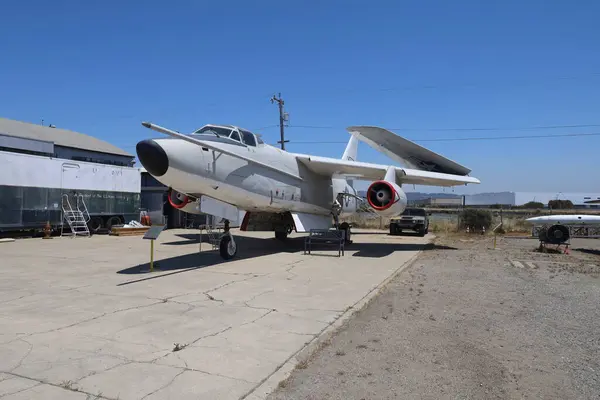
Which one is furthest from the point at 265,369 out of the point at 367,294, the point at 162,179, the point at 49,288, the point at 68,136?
the point at 68,136

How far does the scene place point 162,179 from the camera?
33.7ft

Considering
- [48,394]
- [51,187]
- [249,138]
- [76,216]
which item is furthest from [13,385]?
[76,216]

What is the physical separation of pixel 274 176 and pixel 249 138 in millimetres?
1567

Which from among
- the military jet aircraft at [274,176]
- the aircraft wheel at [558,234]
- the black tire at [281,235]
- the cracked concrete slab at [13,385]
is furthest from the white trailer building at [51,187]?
the aircraft wheel at [558,234]

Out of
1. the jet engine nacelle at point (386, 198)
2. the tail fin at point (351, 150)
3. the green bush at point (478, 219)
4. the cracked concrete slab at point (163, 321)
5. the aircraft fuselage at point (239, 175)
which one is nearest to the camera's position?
the cracked concrete slab at point (163, 321)

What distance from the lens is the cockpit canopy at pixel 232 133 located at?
11909 millimetres

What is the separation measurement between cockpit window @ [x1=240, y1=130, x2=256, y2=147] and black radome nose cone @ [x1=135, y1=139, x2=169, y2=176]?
3.61 metres

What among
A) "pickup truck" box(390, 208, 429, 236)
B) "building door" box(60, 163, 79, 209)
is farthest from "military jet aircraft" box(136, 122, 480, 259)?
"building door" box(60, 163, 79, 209)

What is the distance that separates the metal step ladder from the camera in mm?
20828

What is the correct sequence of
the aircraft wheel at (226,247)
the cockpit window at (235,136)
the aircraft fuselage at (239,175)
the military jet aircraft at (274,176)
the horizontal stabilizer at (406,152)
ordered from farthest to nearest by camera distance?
the horizontal stabilizer at (406,152) < the aircraft wheel at (226,247) < the cockpit window at (235,136) < the military jet aircraft at (274,176) < the aircraft fuselage at (239,175)

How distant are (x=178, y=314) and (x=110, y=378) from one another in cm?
245

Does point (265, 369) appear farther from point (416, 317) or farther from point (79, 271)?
point (79, 271)

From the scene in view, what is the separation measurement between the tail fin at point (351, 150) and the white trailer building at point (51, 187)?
12264mm

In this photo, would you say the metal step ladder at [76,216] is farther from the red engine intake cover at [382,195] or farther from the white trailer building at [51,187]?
the red engine intake cover at [382,195]
